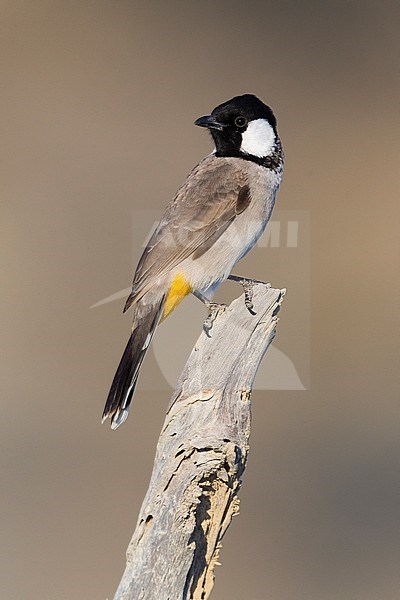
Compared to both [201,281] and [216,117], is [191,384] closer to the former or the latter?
[201,281]

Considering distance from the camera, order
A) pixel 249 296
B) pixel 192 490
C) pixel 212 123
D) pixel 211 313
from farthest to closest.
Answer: pixel 212 123 → pixel 211 313 → pixel 249 296 → pixel 192 490

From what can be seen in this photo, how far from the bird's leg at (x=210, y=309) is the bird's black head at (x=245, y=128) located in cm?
46

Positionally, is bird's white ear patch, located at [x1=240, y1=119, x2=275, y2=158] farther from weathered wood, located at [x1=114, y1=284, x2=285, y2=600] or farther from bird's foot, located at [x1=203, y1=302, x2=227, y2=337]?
weathered wood, located at [x1=114, y1=284, x2=285, y2=600]

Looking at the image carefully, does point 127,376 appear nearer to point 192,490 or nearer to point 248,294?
point 248,294

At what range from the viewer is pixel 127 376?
77.6 inches

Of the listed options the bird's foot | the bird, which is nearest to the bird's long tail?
the bird

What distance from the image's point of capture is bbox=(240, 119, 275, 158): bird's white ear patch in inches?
94.2

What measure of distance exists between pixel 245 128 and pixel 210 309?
587mm

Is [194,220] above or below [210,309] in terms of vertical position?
above

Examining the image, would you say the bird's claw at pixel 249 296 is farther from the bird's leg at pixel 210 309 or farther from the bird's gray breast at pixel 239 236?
the bird's gray breast at pixel 239 236

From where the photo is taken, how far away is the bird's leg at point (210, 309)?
186cm

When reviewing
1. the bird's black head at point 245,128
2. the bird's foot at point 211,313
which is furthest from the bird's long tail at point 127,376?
the bird's black head at point 245,128

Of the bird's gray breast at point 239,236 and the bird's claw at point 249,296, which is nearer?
the bird's claw at point 249,296

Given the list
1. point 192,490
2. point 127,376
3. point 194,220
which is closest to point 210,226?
point 194,220
